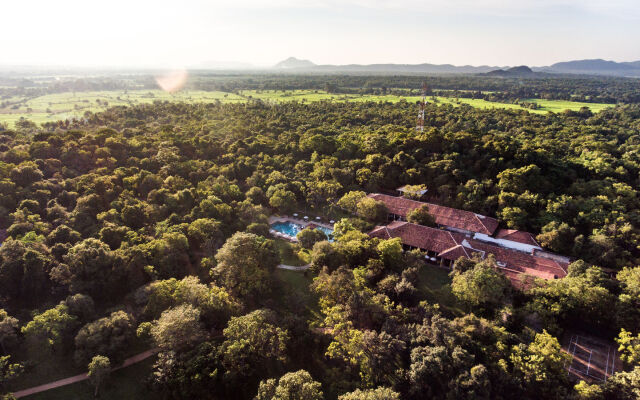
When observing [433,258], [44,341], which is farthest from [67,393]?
[433,258]

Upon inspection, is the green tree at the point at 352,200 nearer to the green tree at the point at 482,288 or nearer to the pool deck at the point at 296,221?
the pool deck at the point at 296,221

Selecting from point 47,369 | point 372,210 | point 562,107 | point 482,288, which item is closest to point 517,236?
point 482,288

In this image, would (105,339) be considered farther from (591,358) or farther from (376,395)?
(591,358)

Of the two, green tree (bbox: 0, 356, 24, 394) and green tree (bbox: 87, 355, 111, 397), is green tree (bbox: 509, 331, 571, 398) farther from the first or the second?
green tree (bbox: 0, 356, 24, 394)

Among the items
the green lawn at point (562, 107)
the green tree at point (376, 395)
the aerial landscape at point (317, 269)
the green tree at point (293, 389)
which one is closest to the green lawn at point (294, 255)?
the aerial landscape at point (317, 269)

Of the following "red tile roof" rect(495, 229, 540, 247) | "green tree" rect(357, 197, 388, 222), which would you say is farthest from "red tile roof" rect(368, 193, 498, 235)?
"green tree" rect(357, 197, 388, 222)

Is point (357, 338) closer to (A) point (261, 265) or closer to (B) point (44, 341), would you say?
(A) point (261, 265)
